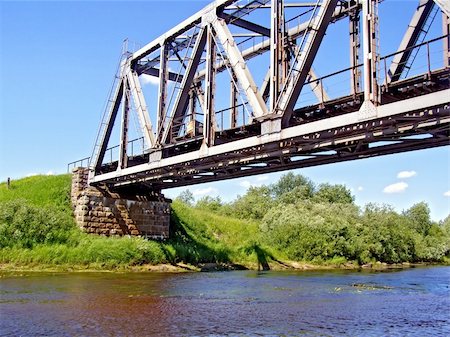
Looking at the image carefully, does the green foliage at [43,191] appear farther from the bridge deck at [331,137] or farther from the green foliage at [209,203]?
the green foliage at [209,203]

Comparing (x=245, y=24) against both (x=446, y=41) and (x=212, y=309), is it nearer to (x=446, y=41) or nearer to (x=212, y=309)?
(x=446, y=41)

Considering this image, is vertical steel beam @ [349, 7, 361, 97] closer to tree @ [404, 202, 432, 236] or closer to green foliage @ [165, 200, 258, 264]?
green foliage @ [165, 200, 258, 264]

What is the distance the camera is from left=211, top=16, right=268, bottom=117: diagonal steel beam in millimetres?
19141

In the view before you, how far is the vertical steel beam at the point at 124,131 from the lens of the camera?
29.8m

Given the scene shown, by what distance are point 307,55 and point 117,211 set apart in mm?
19722

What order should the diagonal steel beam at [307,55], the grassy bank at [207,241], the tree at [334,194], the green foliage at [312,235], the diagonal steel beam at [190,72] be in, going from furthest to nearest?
the tree at [334,194] → the green foliage at [312,235] → the grassy bank at [207,241] → the diagonal steel beam at [190,72] → the diagonal steel beam at [307,55]

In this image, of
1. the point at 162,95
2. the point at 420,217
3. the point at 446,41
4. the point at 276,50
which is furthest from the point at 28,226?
the point at 420,217

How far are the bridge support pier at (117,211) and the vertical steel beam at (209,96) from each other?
13.0 m

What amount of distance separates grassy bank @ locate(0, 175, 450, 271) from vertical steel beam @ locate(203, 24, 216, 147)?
36.7 ft

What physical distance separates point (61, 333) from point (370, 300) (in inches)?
420

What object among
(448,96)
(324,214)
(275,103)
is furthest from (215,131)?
(324,214)

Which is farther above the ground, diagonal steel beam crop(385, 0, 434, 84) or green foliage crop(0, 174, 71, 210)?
diagonal steel beam crop(385, 0, 434, 84)

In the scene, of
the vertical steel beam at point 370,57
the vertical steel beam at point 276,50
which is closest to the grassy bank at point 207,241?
the vertical steel beam at point 276,50

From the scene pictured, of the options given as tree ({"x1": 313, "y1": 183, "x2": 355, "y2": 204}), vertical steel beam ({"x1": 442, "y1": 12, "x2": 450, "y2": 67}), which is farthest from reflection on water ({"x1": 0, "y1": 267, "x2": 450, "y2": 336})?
tree ({"x1": 313, "y1": 183, "x2": 355, "y2": 204})
